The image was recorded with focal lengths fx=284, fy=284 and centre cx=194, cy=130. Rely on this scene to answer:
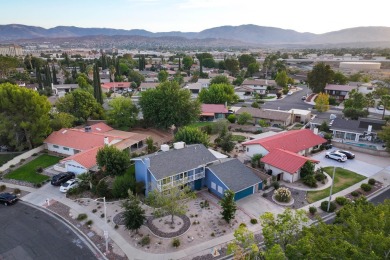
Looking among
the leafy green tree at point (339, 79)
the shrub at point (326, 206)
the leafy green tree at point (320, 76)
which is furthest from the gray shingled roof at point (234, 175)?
the leafy green tree at point (339, 79)

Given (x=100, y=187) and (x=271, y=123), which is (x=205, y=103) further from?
(x=100, y=187)

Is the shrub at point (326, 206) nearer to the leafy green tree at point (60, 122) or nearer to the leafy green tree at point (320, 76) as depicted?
the leafy green tree at point (60, 122)

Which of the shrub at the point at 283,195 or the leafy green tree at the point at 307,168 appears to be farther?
the leafy green tree at the point at 307,168

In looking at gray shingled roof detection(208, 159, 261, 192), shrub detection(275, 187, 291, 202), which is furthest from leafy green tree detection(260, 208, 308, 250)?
shrub detection(275, 187, 291, 202)

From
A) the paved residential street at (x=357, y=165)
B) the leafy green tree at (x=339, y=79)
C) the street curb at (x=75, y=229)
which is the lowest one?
the street curb at (x=75, y=229)

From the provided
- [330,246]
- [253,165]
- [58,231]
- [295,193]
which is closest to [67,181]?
[58,231]

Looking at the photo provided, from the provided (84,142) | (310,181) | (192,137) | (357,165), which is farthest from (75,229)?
(357,165)

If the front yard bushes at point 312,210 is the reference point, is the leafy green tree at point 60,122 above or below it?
above
